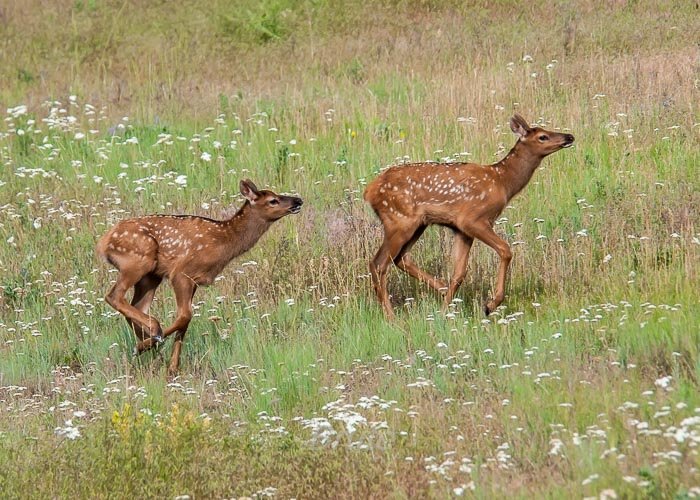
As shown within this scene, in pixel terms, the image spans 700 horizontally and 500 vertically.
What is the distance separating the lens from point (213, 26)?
21.3 meters

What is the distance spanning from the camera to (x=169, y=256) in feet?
34.6

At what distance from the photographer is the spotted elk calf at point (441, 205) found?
1086 centimetres

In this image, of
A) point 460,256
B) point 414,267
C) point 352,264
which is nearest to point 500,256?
point 460,256

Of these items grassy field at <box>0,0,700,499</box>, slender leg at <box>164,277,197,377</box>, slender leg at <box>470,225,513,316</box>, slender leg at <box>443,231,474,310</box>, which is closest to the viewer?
grassy field at <box>0,0,700,499</box>

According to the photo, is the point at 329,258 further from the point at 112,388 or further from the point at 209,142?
the point at 209,142

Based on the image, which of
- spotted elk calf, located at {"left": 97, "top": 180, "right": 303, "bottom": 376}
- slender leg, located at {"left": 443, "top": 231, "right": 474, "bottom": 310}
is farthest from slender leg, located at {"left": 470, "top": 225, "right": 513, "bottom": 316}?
spotted elk calf, located at {"left": 97, "top": 180, "right": 303, "bottom": 376}

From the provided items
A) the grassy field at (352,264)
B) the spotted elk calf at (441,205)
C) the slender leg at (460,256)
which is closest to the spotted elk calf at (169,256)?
the grassy field at (352,264)

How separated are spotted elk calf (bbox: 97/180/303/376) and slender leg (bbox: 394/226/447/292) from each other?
0.97m

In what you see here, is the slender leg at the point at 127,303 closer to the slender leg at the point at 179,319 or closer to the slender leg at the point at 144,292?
the slender leg at the point at 179,319

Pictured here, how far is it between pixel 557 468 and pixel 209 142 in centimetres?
919

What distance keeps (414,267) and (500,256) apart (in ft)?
3.05

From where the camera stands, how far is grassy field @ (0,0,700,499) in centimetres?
748

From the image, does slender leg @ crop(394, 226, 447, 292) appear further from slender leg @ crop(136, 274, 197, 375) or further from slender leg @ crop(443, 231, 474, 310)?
slender leg @ crop(136, 274, 197, 375)

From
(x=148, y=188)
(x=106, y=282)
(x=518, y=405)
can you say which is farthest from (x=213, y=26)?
(x=518, y=405)
